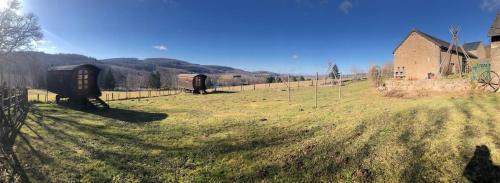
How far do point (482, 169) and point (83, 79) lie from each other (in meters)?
29.3

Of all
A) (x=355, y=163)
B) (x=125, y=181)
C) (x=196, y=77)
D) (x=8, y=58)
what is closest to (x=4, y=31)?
(x=8, y=58)

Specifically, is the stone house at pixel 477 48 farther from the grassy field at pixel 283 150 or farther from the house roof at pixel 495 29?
the grassy field at pixel 283 150

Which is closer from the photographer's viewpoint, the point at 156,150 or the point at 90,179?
Answer: the point at 90,179

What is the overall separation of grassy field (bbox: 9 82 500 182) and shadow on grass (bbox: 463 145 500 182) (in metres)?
0.03

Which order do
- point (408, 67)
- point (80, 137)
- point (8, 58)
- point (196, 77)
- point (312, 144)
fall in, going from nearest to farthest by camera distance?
point (312, 144) < point (80, 137) < point (8, 58) < point (408, 67) < point (196, 77)

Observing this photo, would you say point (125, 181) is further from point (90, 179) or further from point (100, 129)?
point (100, 129)

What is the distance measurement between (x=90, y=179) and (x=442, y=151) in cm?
1129

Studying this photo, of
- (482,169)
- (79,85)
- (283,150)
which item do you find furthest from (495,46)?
(79,85)

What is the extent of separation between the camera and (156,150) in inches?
452

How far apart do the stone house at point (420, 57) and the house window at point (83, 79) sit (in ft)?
137

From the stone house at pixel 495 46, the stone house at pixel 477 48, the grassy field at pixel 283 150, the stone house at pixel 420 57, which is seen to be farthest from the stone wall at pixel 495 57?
the stone house at pixel 477 48

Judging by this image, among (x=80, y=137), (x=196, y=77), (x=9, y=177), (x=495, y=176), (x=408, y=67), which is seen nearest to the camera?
(x=495, y=176)

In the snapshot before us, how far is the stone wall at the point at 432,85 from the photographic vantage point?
23.1 m

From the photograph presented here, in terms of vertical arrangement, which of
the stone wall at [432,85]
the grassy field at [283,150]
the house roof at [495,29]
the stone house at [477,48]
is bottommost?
the grassy field at [283,150]
